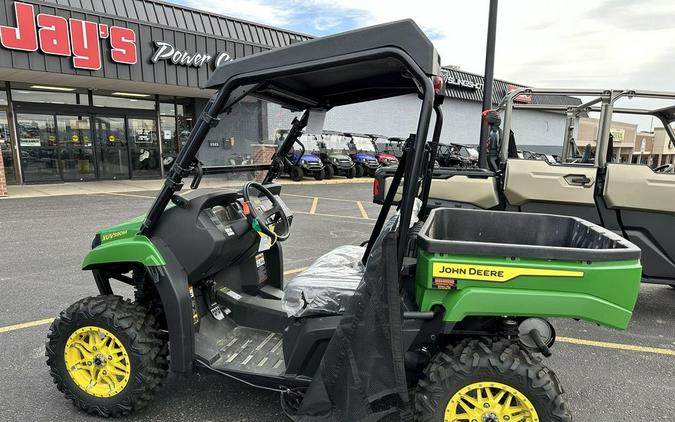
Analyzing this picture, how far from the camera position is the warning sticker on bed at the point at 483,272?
6.98ft

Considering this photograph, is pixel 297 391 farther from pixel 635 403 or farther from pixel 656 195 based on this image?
pixel 656 195

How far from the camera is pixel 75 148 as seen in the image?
50.5 ft

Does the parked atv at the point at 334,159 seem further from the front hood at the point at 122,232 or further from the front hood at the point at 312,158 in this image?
the front hood at the point at 122,232

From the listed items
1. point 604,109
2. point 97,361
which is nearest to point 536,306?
point 97,361

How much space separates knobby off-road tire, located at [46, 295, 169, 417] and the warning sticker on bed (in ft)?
5.62

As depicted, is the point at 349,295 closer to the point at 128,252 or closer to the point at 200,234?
the point at 200,234

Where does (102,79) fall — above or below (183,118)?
above

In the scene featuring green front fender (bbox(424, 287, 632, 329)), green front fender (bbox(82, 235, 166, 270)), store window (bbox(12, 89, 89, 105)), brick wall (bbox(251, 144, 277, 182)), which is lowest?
green front fender (bbox(424, 287, 632, 329))

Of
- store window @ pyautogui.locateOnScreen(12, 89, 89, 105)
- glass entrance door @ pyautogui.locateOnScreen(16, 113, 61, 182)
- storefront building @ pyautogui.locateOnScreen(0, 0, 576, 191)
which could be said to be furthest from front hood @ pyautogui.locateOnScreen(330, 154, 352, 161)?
glass entrance door @ pyautogui.locateOnScreen(16, 113, 61, 182)

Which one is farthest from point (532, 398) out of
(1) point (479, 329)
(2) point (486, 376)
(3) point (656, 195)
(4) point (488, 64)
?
(4) point (488, 64)

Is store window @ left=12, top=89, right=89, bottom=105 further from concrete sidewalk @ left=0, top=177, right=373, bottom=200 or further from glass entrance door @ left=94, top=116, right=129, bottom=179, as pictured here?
concrete sidewalk @ left=0, top=177, right=373, bottom=200

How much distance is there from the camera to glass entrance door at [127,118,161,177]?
16766 mm

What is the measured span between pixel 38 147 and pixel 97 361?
14.7 m

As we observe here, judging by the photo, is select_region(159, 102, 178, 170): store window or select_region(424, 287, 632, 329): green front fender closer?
select_region(424, 287, 632, 329): green front fender
